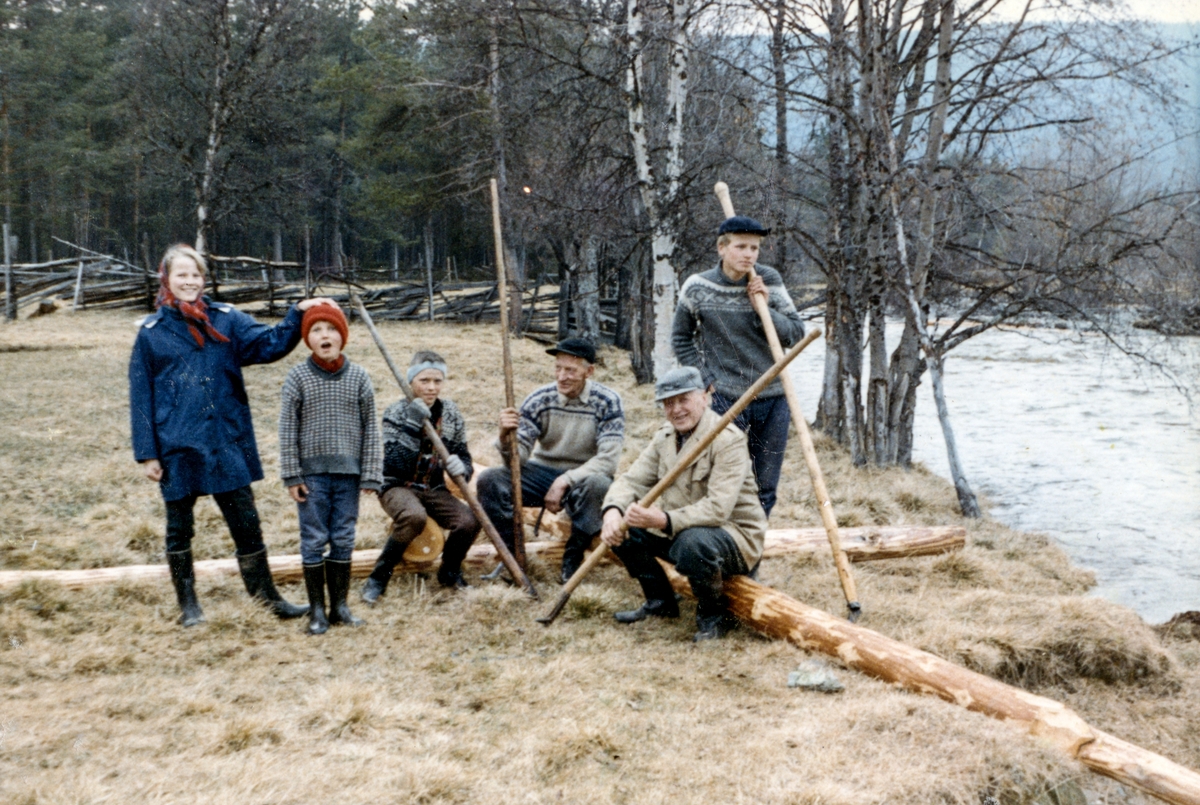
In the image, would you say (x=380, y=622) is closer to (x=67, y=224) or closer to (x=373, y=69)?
(x=373, y=69)

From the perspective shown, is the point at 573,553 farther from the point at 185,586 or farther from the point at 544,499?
the point at 185,586

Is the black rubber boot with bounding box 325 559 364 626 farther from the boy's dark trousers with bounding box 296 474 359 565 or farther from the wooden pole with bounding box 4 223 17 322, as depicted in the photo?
the wooden pole with bounding box 4 223 17 322

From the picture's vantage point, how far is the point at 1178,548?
7.48 meters

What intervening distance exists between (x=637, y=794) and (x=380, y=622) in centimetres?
198

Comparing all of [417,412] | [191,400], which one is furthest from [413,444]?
[191,400]

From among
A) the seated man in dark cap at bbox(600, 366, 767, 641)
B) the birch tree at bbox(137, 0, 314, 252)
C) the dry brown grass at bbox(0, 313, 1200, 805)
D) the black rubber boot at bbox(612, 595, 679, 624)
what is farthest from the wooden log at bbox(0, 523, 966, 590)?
the birch tree at bbox(137, 0, 314, 252)

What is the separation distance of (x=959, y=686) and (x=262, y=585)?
3.06m

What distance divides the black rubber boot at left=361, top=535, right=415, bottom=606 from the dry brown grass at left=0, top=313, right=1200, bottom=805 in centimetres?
9

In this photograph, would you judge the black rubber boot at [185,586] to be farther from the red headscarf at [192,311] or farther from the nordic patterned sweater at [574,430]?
the nordic patterned sweater at [574,430]

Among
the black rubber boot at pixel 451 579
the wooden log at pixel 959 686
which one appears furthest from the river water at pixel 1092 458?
the black rubber boot at pixel 451 579

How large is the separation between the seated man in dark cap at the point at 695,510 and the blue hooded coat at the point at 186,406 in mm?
1679

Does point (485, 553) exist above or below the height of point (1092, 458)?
above

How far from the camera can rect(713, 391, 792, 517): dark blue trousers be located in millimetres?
4605

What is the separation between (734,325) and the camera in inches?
182
